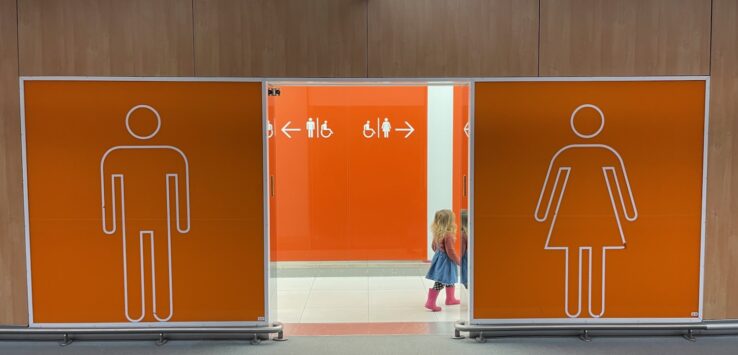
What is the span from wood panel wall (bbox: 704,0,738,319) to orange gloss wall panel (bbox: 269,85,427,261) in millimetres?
3331

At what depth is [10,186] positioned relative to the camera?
201 inches

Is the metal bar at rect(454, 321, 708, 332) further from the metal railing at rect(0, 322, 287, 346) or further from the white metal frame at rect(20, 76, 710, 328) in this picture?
the metal railing at rect(0, 322, 287, 346)

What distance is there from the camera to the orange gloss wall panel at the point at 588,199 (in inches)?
204

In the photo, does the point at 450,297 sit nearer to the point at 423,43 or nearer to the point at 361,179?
the point at 361,179

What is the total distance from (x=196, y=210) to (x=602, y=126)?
387cm

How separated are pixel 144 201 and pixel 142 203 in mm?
26

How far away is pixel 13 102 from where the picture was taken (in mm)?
5074

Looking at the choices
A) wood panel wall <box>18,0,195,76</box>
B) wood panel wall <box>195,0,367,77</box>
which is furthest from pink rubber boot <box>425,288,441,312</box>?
wood panel wall <box>18,0,195,76</box>

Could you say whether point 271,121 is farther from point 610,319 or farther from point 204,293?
point 610,319

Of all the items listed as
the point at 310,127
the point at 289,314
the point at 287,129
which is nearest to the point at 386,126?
the point at 310,127

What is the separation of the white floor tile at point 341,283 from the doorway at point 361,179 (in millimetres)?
14

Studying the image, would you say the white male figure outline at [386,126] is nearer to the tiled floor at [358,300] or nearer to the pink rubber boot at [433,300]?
the tiled floor at [358,300]

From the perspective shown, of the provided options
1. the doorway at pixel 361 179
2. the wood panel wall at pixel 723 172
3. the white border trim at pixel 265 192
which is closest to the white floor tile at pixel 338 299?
the doorway at pixel 361 179

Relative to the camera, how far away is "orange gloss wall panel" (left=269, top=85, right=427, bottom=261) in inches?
288
